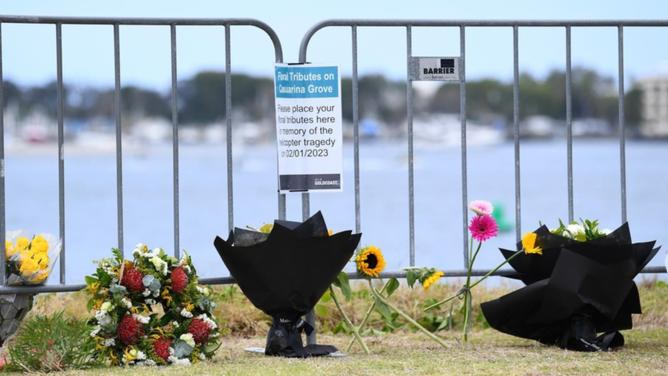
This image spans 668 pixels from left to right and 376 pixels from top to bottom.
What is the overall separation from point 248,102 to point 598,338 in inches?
1415

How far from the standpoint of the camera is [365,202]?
3781 cm

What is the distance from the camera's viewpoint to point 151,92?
4666cm

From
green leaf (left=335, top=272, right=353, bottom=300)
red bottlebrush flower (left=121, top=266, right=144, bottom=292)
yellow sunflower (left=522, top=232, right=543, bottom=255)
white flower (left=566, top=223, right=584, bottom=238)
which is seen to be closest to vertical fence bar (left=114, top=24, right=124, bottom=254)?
red bottlebrush flower (left=121, top=266, right=144, bottom=292)

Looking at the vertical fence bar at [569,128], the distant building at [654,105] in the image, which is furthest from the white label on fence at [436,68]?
the distant building at [654,105]

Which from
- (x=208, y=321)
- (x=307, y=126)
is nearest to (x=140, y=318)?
(x=208, y=321)

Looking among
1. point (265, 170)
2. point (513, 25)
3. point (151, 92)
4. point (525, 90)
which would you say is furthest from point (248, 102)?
point (513, 25)

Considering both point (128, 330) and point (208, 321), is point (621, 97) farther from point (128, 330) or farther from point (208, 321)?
point (128, 330)

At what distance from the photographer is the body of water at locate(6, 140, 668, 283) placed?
21.6 m

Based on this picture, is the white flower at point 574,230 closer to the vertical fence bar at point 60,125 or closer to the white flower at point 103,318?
the white flower at point 103,318

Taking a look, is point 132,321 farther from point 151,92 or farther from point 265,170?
point 265,170

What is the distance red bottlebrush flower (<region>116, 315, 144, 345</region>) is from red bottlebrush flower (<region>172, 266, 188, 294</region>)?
242 millimetres

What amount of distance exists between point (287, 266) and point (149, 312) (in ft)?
2.29

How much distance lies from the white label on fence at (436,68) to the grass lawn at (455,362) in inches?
53.0

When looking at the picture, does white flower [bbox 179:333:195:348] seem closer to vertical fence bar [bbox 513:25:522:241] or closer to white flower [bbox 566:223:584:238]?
vertical fence bar [bbox 513:25:522:241]
